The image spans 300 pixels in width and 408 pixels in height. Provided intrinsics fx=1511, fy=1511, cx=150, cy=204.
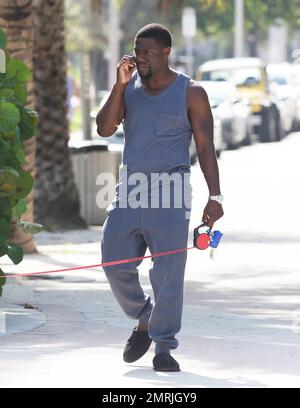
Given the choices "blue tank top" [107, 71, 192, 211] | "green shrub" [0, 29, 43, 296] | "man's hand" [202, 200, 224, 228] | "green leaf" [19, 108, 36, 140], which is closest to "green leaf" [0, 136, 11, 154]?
"green shrub" [0, 29, 43, 296]

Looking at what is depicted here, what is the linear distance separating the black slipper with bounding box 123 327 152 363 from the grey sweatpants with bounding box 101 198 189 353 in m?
0.18

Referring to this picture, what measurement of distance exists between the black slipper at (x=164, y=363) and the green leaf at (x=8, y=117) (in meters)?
1.92

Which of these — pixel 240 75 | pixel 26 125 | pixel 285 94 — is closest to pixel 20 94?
pixel 26 125

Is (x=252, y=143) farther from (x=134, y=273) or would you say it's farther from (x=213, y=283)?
(x=134, y=273)

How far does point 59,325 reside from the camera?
10.1m

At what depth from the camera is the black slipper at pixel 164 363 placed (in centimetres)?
823

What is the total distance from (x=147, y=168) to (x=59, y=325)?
2207 millimetres

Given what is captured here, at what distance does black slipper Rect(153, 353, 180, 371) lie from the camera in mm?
8227

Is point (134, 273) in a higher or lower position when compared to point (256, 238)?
higher

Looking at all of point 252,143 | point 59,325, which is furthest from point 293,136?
point 59,325

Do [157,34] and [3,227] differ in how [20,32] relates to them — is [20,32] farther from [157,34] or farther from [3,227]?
[157,34]

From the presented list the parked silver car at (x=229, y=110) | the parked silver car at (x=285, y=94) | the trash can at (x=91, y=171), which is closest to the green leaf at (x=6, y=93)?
the trash can at (x=91, y=171)

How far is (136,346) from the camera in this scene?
335 inches
